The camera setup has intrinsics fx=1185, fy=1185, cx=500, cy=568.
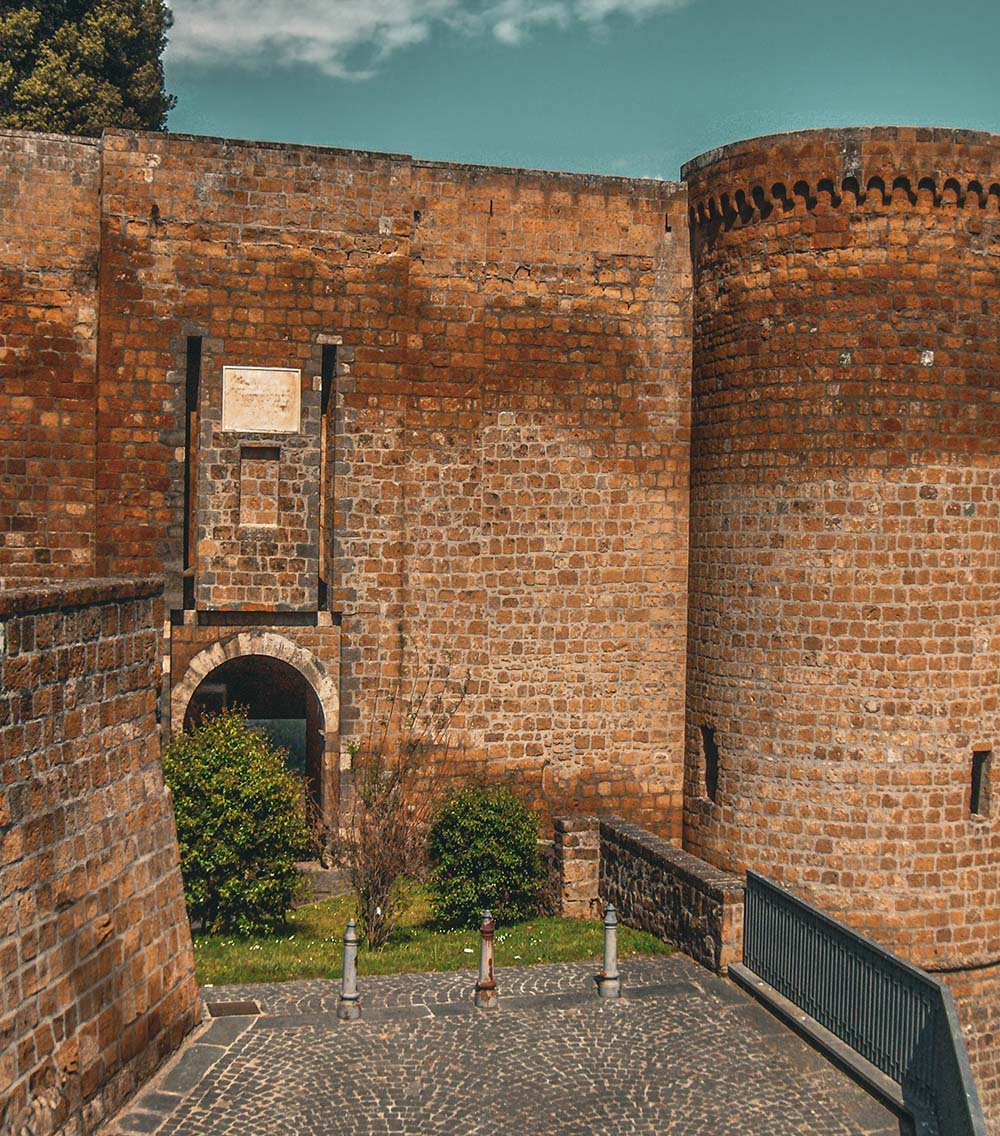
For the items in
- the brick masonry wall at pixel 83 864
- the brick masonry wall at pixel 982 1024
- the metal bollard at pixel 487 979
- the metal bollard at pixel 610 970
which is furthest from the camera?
the brick masonry wall at pixel 982 1024

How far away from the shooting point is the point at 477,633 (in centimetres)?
1581

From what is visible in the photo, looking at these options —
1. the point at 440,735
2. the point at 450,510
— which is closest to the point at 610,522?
the point at 450,510

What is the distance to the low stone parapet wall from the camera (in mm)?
11859

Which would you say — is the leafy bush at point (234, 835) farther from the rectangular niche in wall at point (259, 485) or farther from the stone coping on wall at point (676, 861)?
the stone coping on wall at point (676, 861)

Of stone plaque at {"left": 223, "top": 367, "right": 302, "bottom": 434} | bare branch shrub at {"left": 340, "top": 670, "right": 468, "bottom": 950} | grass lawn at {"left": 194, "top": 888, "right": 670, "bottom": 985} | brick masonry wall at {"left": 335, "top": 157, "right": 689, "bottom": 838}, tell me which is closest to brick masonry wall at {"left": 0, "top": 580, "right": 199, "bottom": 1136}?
grass lawn at {"left": 194, "top": 888, "right": 670, "bottom": 985}

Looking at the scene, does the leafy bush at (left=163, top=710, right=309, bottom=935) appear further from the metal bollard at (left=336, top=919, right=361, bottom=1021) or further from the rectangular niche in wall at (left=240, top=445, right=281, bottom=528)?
the rectangular niche in wall at (left=240, top=445, right=281, bottom=528)

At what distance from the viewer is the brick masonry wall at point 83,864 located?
7117mm

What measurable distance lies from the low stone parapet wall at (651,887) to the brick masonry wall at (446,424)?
4.44ft

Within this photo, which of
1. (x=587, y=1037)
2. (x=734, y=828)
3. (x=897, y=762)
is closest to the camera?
(x=587, y=1037)

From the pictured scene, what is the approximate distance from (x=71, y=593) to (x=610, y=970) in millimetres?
6398

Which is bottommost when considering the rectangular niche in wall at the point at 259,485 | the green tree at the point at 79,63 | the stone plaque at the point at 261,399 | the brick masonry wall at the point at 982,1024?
the brick masonry wall at the point at 982,1024

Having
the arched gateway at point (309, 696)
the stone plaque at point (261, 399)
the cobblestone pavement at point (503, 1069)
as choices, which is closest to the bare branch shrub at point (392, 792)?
the arched gateway at point (309, 696)

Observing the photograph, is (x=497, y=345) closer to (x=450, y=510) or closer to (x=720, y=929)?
(x=450, y=510)

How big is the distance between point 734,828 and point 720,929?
3418 millimetres
